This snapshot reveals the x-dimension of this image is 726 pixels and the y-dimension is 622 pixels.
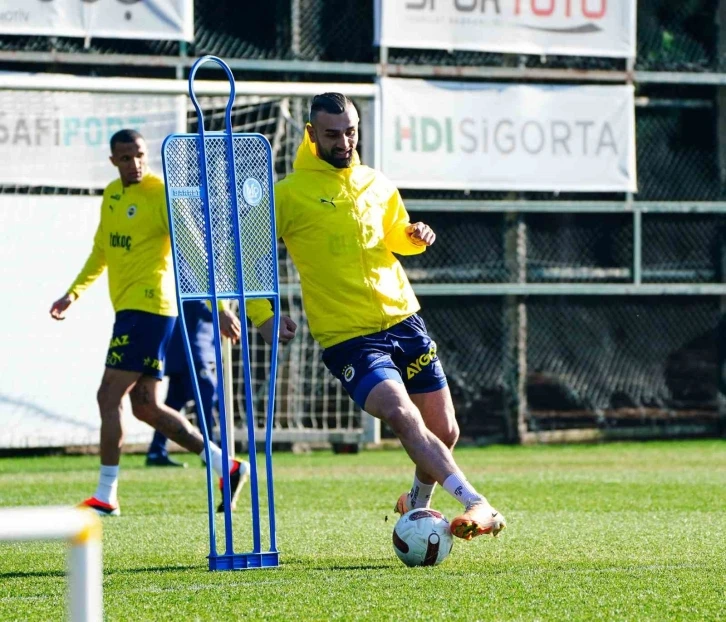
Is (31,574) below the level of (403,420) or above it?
below

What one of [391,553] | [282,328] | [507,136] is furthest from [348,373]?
[507,136]

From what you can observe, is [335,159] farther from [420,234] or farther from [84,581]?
[84,581]

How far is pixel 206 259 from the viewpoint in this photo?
5.97 m

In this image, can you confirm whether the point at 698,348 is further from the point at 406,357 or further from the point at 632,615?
the point at 632,615

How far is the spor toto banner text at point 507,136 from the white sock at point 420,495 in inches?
272

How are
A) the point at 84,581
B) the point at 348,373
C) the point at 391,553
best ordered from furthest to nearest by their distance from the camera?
1. the point at 391,553
2. the point at 348,373
3. the point at 84,581

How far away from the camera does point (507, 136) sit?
1365 centimetres

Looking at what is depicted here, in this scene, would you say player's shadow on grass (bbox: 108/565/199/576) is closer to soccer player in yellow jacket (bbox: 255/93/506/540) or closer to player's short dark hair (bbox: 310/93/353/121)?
soccer player in yellow jacket (bbox: 255/93/506/540)

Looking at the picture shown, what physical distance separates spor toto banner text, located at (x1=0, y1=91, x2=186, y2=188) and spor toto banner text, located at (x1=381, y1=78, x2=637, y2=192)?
2018 millimetres

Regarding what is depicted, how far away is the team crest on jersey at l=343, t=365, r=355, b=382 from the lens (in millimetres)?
6125

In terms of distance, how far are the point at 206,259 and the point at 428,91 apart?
25.5ft

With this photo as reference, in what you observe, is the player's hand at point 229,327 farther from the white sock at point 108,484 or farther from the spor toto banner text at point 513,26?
the spor toto banner text at point 513,26

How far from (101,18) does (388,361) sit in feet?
24.2

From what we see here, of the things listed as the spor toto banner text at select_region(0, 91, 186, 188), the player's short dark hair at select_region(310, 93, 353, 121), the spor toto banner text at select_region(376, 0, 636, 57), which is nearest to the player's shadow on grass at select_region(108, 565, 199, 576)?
the player's short dark hair at select_region(310, 93, 353, 121)
